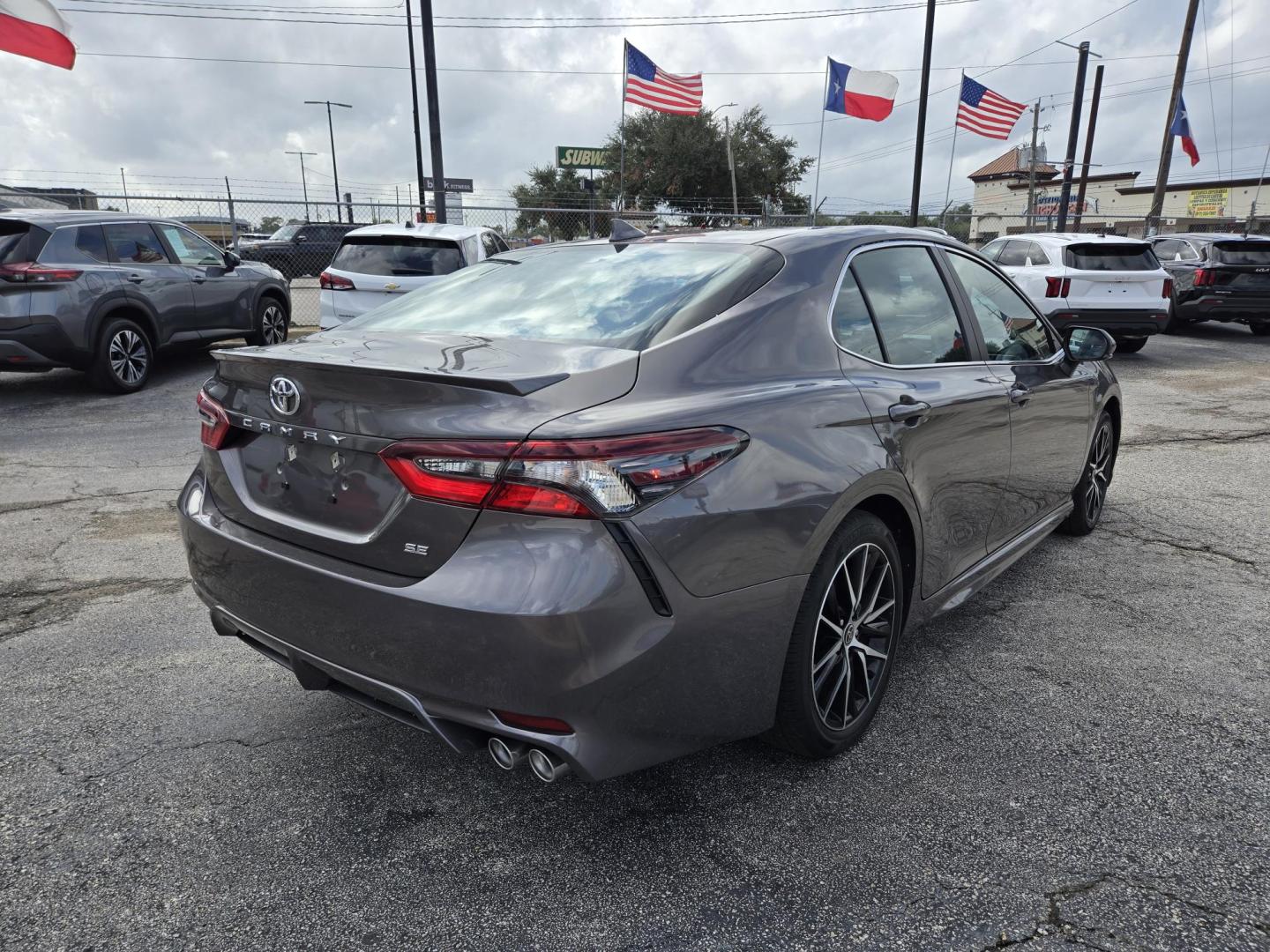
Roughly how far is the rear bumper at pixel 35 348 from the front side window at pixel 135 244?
44.6 inches

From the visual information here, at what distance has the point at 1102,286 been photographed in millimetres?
11594

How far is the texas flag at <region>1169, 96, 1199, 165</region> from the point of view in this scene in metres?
25.3

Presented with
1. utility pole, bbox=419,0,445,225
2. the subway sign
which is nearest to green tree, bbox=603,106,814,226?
the subway sign

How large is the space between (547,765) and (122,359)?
28.5 ft

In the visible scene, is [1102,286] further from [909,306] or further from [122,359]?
[122,359]

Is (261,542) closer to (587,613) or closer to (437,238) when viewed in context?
(587,613)

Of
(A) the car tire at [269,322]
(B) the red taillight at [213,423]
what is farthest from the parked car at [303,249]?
(B) the red taillight at [213,423]

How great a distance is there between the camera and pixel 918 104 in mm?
21047

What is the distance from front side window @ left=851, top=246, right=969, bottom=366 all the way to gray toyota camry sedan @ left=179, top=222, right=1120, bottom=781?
0.7 inches

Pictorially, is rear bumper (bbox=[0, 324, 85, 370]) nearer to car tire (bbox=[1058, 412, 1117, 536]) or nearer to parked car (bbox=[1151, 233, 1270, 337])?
car tire (bbox=[1058, 412, 1117, 536])

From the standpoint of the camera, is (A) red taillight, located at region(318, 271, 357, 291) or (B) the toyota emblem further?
(A) red taillight, located at region(318, 271, 357, 291)

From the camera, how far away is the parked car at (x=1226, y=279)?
1431 centimetres

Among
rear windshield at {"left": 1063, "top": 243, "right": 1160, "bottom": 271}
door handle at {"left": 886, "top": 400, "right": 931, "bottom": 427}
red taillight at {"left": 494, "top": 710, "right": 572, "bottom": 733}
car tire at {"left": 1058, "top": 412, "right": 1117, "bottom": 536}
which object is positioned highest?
rear windshield at {"left": 1063, "top": 243, "right": 1160, "bottom": 271}

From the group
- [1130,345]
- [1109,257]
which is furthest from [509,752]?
[1130,345]
